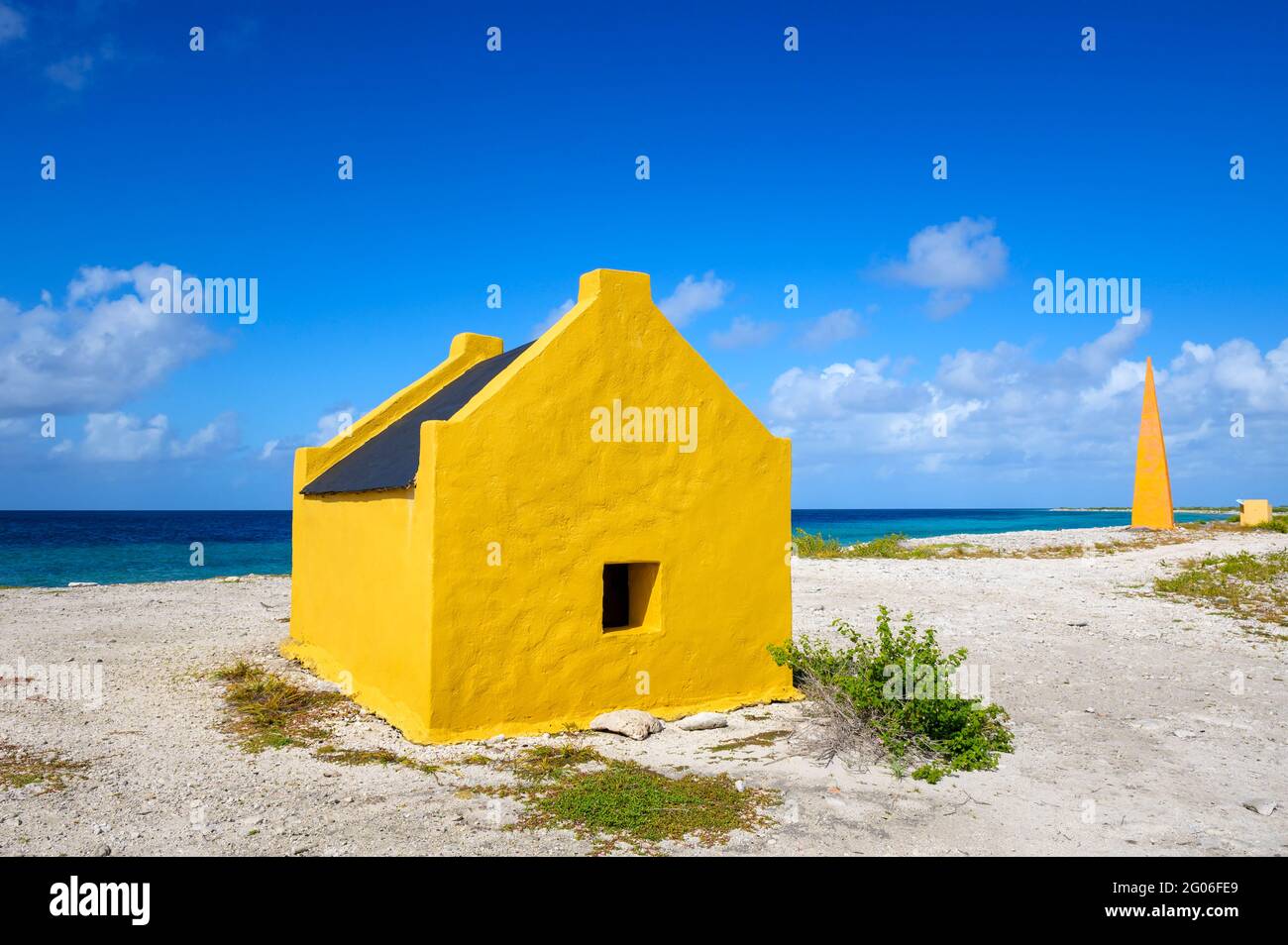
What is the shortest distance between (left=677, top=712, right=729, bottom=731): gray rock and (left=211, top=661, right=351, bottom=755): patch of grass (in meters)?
4.01

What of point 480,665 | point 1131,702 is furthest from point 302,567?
point 1131,702

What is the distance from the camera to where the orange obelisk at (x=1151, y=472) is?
35500mm

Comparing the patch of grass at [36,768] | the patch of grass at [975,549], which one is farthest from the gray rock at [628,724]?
the patch of grass at [975,549]

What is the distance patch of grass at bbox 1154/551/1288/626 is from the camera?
17.4 metres

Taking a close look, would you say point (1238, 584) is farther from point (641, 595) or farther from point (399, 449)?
point (399, 449)

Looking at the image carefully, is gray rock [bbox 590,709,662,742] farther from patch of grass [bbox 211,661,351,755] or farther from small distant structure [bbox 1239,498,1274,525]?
small distant structure [bbox 1239,498,1274,525]

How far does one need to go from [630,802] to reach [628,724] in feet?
6.94

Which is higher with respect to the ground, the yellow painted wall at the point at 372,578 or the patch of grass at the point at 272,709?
the yellow painted wall at the point at 372,578

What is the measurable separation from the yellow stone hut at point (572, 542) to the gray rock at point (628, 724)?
0.29 meters

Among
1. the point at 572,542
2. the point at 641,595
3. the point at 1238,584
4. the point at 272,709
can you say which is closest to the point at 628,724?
the point at 641,595

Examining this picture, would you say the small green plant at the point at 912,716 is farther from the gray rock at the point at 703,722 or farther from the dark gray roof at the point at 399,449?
the dark gray roof at the point at 399,449

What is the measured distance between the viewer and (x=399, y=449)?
34.1 feet

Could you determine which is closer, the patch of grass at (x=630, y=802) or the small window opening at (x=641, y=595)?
the patch of grass at (x=630, y=802)

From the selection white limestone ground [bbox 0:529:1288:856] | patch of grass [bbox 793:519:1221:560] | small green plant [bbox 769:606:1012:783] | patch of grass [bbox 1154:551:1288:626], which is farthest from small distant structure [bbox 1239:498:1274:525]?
small green plant [bbox 769:606:1012:783]
